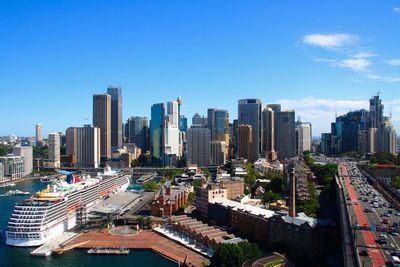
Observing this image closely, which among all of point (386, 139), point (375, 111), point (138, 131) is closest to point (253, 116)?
point (386, 139)

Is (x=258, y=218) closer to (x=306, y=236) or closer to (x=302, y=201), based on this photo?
(x=306, y=236)

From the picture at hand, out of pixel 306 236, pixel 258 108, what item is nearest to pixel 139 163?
pixel 258 108

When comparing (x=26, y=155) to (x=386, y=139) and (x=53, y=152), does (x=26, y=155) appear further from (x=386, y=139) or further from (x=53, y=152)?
(x=386, y=139)

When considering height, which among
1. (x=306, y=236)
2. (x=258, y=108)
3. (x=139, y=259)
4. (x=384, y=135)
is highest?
(x=258, y=108)

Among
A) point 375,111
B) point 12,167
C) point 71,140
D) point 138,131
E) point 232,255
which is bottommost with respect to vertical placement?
point 232,255

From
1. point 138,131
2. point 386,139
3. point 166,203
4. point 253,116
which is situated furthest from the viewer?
point 138,131

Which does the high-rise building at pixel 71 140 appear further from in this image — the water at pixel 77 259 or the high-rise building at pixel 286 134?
the water at pixel 77 259
